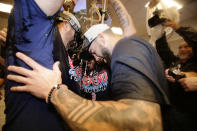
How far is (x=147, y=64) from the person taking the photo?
28.8 inches

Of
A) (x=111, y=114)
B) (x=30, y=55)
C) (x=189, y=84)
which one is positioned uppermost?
(x=30, y=55)

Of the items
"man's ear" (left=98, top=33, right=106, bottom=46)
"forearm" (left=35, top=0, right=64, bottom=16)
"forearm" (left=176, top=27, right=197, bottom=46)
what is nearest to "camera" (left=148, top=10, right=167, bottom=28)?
"forearm" (left=176, top=27, right=197, bottom=46)

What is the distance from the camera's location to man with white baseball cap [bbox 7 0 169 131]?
0.62m

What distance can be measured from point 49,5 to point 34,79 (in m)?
0.50

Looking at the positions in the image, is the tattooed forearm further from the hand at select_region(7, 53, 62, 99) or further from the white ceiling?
the white ceiling

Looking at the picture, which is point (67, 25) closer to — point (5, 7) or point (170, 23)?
point (170, 23)

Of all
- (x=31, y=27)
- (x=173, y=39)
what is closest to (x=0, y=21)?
(x=31, y=27)

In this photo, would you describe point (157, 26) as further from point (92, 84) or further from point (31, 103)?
point (31, 103)

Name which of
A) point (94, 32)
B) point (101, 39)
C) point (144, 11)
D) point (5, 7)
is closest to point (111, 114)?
point (101, 39)

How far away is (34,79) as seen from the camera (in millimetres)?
771

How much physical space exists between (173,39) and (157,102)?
5888 millimetres

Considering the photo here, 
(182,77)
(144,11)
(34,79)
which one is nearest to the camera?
(34,79)

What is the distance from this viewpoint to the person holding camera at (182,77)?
1.35m

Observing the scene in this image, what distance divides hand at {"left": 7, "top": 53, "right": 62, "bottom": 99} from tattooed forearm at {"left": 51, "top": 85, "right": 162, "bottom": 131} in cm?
16
